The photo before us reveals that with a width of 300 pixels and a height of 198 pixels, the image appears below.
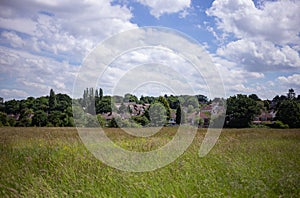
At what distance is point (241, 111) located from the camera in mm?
22516

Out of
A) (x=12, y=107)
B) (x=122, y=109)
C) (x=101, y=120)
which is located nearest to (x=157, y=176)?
(x=122, y=109)

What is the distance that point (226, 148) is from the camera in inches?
295

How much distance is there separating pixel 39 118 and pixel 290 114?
1914 centimetres

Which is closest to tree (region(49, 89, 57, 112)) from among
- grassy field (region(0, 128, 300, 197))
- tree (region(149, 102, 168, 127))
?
tree (region(149, 102, 168, 127))

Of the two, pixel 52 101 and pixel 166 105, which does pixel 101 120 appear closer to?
pixel 166 105

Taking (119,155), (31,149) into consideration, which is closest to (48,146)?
(31,149)

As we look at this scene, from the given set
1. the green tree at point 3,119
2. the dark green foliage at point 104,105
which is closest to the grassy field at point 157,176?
the dark green foliage at point 104,105

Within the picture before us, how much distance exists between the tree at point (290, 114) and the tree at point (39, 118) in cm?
1812

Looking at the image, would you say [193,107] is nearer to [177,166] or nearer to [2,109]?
[177,166]

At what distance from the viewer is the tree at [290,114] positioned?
2042cm

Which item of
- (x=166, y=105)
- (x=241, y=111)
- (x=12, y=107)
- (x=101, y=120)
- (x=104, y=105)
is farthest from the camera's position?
(x=241, y=111)

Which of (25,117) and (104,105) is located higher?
(104,105)

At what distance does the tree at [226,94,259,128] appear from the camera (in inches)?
880

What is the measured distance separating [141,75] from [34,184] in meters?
3.64
